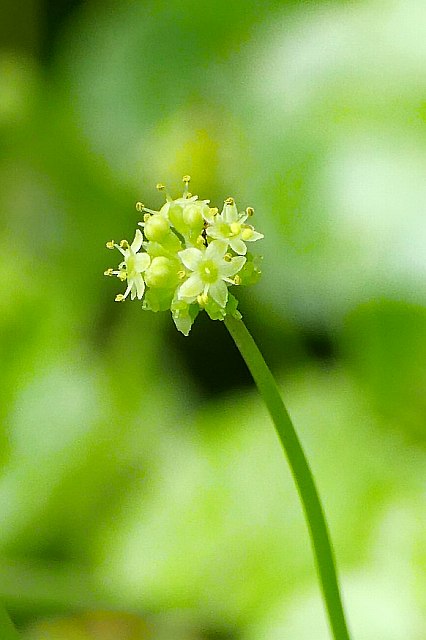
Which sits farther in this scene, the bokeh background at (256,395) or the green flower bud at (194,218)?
the bokeh background at (256,395)

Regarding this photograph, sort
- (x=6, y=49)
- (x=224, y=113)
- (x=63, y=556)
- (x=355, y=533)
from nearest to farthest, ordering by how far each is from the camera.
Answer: (x=355, y=533) → (x=63, y=556) → (x=224, y=113) → (x=6, y=49)

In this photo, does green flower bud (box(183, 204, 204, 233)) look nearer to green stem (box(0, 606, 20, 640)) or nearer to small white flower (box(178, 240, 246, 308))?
small white flower (box(178, 240, 246, 308))

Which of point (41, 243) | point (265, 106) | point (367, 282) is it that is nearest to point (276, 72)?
point (265, 106)

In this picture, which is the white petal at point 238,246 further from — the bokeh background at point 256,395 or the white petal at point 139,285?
the bokeh background at point 256,395

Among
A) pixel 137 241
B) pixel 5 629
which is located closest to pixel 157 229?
pixel 137 241

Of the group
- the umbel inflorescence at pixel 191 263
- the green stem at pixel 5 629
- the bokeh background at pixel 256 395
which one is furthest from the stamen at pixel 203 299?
the bokeh background at pixel 256 395

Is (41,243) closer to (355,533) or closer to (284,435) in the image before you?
(355,533)

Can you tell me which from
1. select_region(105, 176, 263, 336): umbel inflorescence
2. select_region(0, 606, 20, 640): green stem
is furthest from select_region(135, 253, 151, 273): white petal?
select_region(0, 606, 20, 640): green stem
